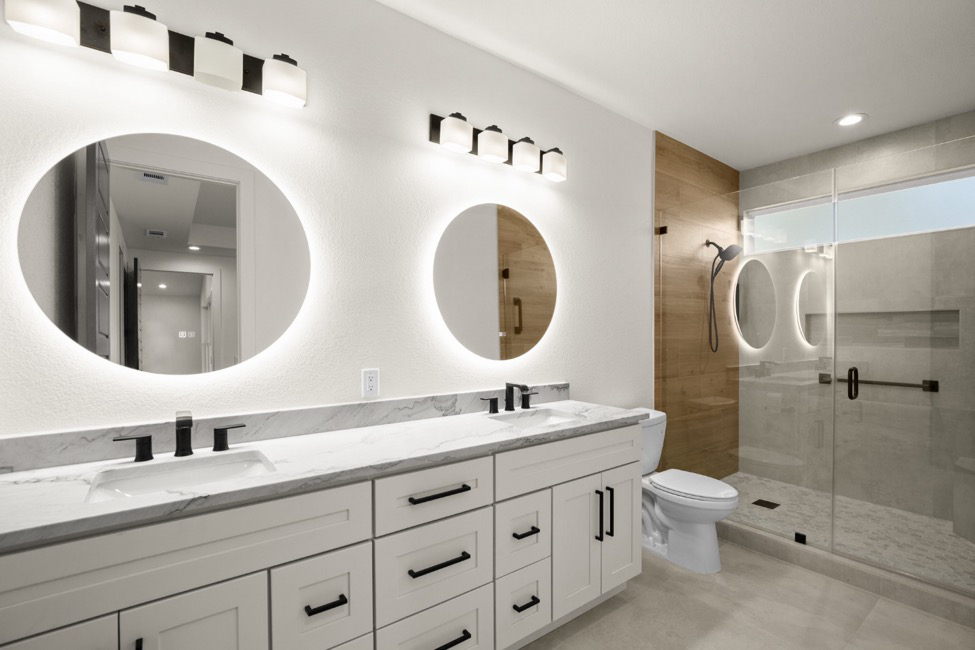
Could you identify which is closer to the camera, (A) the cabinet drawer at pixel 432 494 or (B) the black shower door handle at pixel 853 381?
(A) the cabinet drawer at pixel 432 494

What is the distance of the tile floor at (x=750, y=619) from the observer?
1.85 meters

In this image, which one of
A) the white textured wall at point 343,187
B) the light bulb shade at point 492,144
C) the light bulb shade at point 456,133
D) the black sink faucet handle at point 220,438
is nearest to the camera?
the white textured wall at point 343,187

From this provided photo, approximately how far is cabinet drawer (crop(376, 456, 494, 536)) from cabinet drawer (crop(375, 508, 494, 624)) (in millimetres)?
32

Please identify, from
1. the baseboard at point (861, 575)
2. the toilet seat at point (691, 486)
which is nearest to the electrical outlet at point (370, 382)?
the toilet seat at point (691, 486)

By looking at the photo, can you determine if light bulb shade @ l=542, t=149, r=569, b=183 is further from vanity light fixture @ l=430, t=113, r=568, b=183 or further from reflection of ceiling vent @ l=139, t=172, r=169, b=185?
reflection of ceiling vent @ l=139, t=172, r=169, b=185

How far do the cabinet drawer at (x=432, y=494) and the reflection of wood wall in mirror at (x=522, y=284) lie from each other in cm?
83

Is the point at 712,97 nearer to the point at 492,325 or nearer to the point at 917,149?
the point at 917,149

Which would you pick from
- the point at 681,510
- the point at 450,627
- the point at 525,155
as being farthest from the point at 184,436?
the point at 681,510

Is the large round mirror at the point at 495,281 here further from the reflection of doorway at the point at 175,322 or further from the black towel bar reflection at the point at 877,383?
the black towel bar reflection at the point at 877,383

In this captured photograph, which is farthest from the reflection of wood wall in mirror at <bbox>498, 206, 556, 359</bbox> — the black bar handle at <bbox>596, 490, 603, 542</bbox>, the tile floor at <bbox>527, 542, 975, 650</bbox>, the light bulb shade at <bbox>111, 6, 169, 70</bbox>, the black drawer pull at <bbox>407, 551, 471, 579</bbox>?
the light bulb shade at <bbox>111, 6, 169, 70</bbox>

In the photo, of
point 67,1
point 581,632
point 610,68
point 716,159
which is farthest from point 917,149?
point 67,1

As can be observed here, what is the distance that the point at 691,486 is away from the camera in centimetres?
241

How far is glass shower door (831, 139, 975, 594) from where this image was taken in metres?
2.39

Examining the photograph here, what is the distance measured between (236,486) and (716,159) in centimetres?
379
